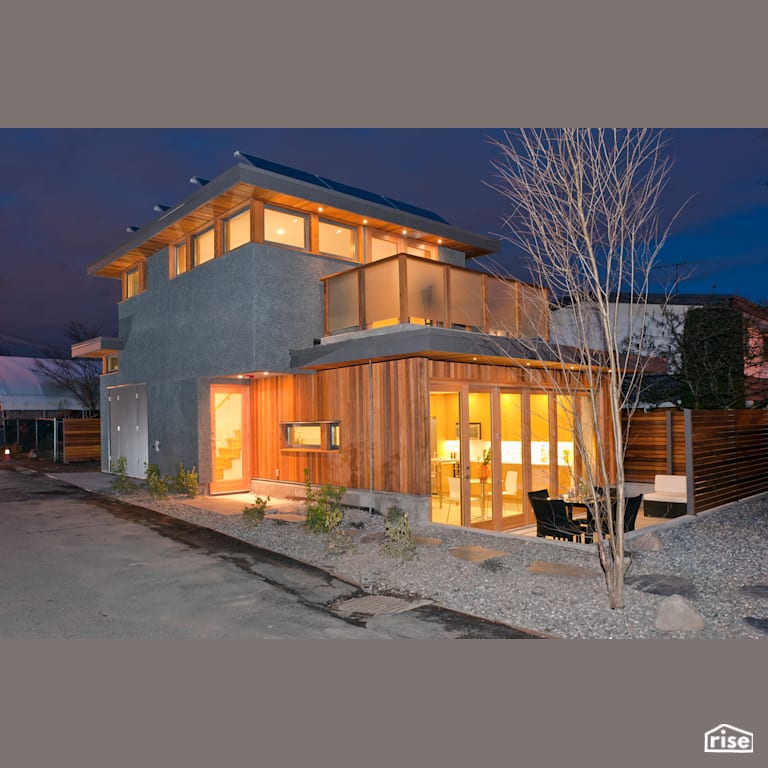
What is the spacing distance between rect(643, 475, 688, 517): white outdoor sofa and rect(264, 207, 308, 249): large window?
861 centimetres

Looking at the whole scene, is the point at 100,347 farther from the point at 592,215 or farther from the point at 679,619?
the point at 679,619

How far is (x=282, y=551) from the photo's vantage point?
27.4ft

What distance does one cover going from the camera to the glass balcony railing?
11.2 metres

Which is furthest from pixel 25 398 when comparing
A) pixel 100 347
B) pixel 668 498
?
pixel 668 498

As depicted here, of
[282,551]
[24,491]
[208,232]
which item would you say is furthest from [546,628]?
[24,491]

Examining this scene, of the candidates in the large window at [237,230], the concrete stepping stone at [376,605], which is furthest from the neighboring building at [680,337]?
the concrete stepping stone at [376,605]

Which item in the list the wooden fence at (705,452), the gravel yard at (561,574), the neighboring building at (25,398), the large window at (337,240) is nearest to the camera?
the gravel yard at (561,574)

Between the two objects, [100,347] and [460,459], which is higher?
[100,347]

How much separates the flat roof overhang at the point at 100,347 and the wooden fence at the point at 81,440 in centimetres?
649

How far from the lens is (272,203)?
1278cm

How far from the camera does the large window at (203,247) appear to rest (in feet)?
46.2

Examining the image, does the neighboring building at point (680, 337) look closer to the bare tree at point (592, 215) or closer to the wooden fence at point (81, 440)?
the bare tree at point (592, 215)

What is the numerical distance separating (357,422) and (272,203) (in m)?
5.04

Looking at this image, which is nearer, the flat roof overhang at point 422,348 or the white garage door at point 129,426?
the flat roof overhang at point 422,348
